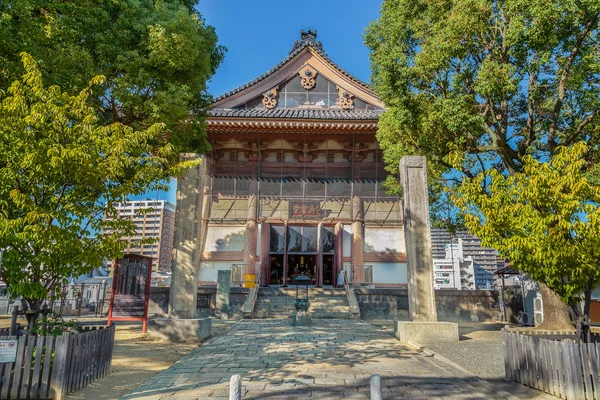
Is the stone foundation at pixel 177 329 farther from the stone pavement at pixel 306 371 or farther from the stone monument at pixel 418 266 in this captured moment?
the stone monument at pixel 418 266

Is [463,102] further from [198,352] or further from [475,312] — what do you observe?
[475,312]

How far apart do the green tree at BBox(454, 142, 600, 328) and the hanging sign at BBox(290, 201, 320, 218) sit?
14.4m

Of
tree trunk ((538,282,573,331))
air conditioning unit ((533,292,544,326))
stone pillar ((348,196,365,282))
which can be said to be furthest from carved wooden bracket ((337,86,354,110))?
tree trunk ((538,282,573,331))

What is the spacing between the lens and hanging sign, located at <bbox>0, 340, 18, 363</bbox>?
5027mm

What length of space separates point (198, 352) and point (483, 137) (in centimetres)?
1117

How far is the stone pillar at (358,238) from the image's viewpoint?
19.8 m

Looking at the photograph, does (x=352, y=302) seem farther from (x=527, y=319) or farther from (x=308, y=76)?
(x=308, y=76)

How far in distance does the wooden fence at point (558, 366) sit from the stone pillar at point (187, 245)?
297 inches

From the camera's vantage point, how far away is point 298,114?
20672mm

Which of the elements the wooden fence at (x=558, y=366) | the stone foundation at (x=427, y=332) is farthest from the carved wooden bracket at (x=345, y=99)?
the wooden fence at (x=558, y=366)

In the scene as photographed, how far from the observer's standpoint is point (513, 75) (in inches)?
382

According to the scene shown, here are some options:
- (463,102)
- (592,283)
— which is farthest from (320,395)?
(463,102)

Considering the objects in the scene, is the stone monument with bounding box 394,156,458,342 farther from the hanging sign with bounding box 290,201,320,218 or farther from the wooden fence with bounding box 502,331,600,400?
the hanging sign with bounding box 290,201,320,218

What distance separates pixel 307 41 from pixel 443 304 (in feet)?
54.7
